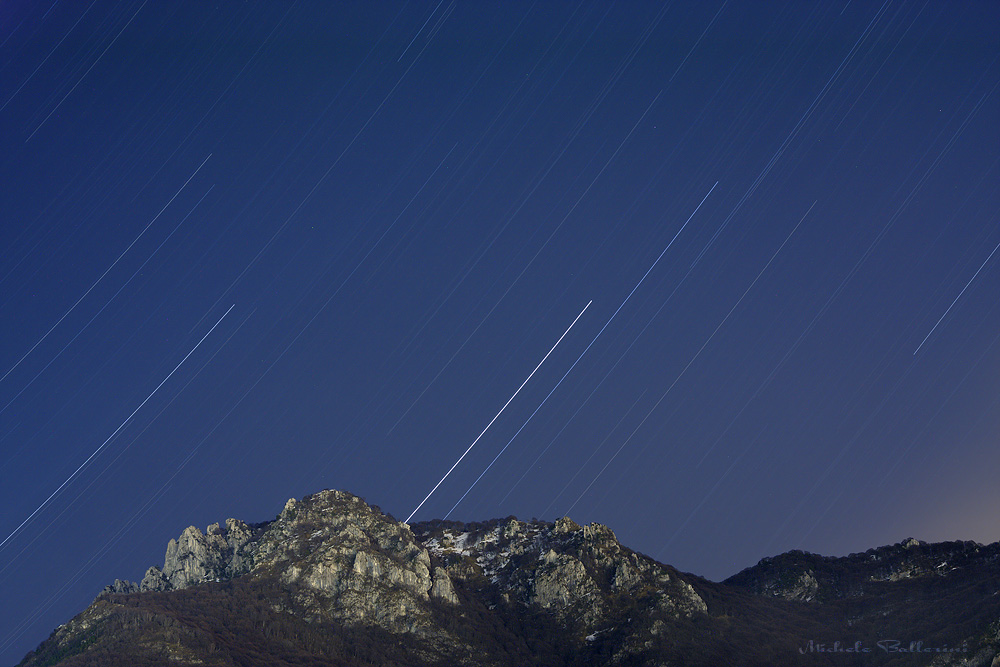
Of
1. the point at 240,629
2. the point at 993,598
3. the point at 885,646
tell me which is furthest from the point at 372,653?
the point at 993,598

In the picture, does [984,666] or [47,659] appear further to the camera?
[47,659]

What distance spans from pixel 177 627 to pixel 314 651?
26813 mm

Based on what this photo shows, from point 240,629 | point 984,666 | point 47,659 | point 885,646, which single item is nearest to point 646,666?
point 885,646

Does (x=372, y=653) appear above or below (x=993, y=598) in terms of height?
below

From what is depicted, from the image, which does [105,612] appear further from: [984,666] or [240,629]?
[984,666]

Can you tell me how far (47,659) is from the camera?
189 meters

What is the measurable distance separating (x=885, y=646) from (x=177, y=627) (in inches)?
5444

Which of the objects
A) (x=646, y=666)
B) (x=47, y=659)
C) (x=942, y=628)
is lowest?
(x=47, y=659)

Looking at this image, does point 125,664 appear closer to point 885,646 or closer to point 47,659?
point 47,659

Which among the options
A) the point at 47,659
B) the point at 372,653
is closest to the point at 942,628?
the point at 372,653

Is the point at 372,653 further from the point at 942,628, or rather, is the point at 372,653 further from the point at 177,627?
the point at 942,628

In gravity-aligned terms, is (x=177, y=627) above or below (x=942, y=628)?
below

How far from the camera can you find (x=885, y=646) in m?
199

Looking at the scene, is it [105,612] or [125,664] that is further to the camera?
[105,612]
